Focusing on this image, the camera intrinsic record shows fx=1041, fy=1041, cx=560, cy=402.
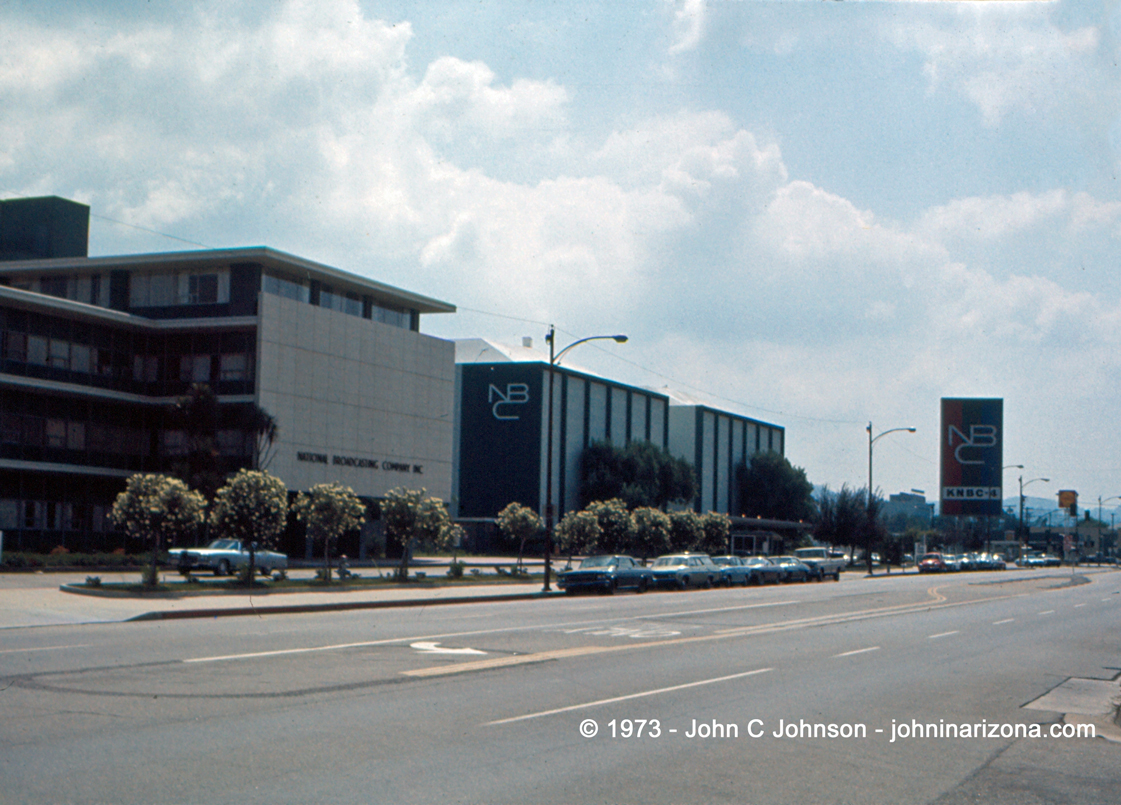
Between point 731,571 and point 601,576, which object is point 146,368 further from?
point 731,571

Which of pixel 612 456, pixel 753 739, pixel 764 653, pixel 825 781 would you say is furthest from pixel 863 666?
pixel 612 456

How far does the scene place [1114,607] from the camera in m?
33.9

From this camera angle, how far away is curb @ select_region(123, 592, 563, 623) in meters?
22.6

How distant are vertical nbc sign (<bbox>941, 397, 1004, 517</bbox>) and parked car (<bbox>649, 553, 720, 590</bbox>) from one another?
10.1 metres

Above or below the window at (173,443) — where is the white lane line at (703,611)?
below

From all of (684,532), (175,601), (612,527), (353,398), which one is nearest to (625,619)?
(175,601)

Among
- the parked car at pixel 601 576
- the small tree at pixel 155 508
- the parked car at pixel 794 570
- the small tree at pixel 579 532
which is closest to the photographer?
the small tree at pixel 155 508

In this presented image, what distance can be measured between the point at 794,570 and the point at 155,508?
3347cm

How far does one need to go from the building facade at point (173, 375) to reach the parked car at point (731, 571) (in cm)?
2451

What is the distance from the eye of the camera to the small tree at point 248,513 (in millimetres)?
32156

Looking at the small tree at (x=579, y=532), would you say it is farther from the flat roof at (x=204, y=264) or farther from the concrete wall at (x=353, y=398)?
the flat roof at (x=204, y=264)

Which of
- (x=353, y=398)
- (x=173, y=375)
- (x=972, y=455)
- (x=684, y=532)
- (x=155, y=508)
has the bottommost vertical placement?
(x=684, y=532)

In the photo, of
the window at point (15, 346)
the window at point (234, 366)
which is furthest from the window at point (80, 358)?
the window at point (234, 366)

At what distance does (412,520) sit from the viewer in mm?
38219
